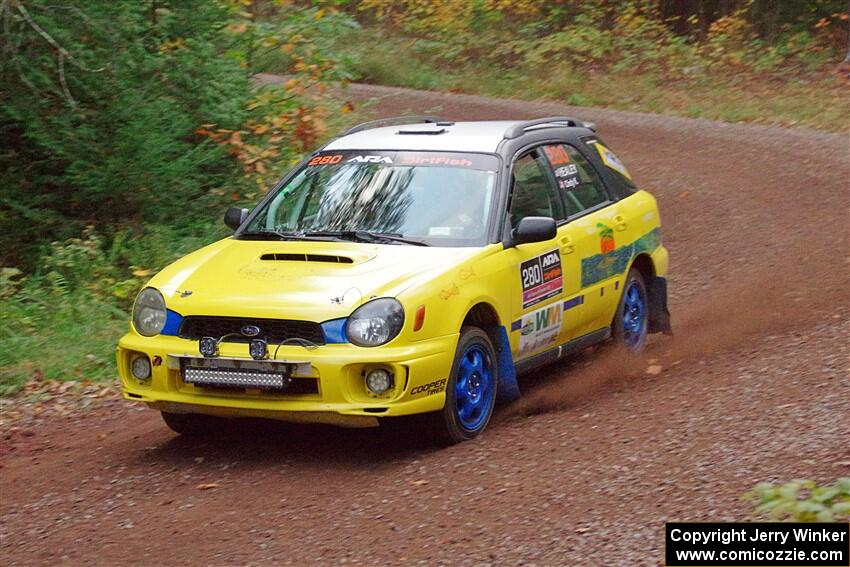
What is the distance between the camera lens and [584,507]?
5727mm

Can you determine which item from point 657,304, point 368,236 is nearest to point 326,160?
point 368,236

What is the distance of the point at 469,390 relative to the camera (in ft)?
23.7

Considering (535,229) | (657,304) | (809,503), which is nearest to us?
(809,503)

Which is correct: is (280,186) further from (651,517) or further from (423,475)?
(651,517)

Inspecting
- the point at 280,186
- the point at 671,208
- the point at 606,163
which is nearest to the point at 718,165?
the point at 671,208

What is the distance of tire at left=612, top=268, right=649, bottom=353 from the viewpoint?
9148 mm

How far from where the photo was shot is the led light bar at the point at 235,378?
666 cm

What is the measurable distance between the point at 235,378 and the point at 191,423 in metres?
1.11

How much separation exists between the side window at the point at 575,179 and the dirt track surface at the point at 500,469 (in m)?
1.19

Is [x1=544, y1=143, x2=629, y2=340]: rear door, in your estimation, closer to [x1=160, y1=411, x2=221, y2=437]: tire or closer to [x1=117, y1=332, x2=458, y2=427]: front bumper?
[x1=117, y1=332, x2=458, y2=427]: front bumper

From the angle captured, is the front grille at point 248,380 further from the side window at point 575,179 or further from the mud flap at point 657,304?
→ the mud flap at point 657,304

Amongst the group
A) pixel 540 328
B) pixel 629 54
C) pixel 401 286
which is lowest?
pixel 540 328

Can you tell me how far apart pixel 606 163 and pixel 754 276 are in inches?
132

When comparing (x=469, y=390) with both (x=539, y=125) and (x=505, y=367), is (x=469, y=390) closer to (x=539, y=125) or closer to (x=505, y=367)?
(x=505, y=367)
